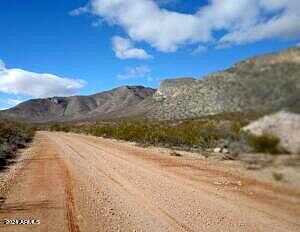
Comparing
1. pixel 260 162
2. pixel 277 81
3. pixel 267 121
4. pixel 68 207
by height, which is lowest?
pixel 68 207

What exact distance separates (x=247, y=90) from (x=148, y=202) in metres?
6.73

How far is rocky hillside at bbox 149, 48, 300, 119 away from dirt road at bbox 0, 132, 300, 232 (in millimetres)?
2826

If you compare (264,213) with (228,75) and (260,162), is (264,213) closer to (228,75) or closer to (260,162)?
(260,162)

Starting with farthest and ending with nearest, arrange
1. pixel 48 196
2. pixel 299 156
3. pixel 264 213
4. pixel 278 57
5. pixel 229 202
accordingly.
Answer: pixel 48 196 < pixel 229 202 < pixel 264 213 < pixel 278 57 < pixel 299 156

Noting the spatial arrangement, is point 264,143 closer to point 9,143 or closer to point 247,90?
point 247,90

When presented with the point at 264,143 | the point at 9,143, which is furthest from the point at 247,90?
the point at 9,143

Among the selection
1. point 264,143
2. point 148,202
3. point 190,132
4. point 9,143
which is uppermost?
point 190,132

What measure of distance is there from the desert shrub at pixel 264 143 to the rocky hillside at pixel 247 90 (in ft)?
A: 1.26

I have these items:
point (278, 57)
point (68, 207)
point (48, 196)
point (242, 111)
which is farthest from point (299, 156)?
point (48, 196)

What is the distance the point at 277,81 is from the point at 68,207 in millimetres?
7441

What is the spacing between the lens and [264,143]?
21.5 feet

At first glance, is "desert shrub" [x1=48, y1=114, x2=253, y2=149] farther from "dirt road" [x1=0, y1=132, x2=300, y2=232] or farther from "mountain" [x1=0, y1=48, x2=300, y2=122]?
"dirt road" [x1=0, y1=132, x2=300, y2=232]

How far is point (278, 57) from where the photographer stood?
22.6 ft

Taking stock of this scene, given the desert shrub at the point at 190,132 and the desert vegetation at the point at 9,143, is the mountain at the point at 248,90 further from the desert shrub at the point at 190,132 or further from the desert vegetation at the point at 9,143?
the desert vegetation at the point at 9,143
